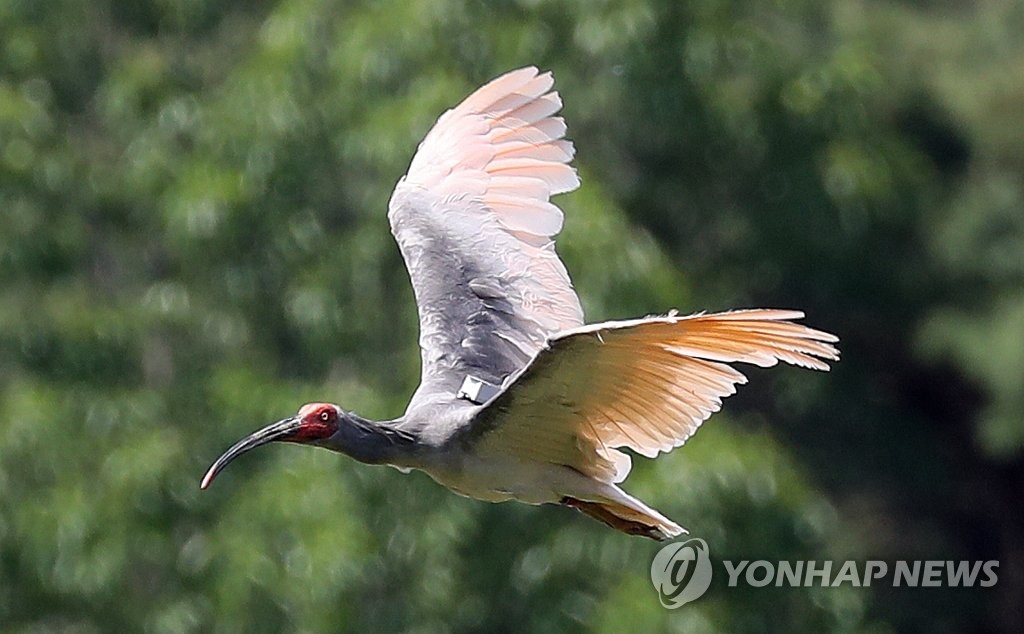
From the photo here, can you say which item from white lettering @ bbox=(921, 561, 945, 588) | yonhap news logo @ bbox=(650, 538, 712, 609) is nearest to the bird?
yonhap news logo @ bbox=(650, 538, 712, 609)

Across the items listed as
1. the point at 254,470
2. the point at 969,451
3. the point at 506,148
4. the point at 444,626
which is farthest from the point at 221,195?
the point at 969,451

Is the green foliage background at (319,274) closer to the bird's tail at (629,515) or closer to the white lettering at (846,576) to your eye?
the white lettering at (846,576)

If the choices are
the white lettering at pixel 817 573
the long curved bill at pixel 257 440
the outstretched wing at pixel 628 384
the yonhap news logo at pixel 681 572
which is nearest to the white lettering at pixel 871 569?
the white lettering at pixel 817 573

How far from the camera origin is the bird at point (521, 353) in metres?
7.55

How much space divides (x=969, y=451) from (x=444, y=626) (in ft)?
39.0

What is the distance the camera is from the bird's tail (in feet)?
28.5

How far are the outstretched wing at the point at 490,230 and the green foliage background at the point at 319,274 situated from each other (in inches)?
158

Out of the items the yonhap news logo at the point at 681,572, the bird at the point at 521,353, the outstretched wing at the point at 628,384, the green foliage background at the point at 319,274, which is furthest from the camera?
the green foliage background at the point at 319,274

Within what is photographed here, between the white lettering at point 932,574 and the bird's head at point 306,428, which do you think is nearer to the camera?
the bird's head at point 306,428

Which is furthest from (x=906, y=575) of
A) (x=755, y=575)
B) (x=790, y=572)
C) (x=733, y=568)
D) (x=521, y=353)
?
(x=521, y=353)

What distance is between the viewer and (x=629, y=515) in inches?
349

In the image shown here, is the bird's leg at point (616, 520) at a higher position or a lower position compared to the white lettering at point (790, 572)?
lower

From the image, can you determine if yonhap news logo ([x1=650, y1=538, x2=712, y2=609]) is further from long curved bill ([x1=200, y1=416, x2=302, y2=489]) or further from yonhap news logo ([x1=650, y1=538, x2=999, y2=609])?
long curved bill ([x1=200, y1=416, x2=302, y2=489])

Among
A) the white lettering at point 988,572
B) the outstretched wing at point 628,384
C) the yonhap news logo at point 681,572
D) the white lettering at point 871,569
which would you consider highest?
the white lettering at point 988,572
